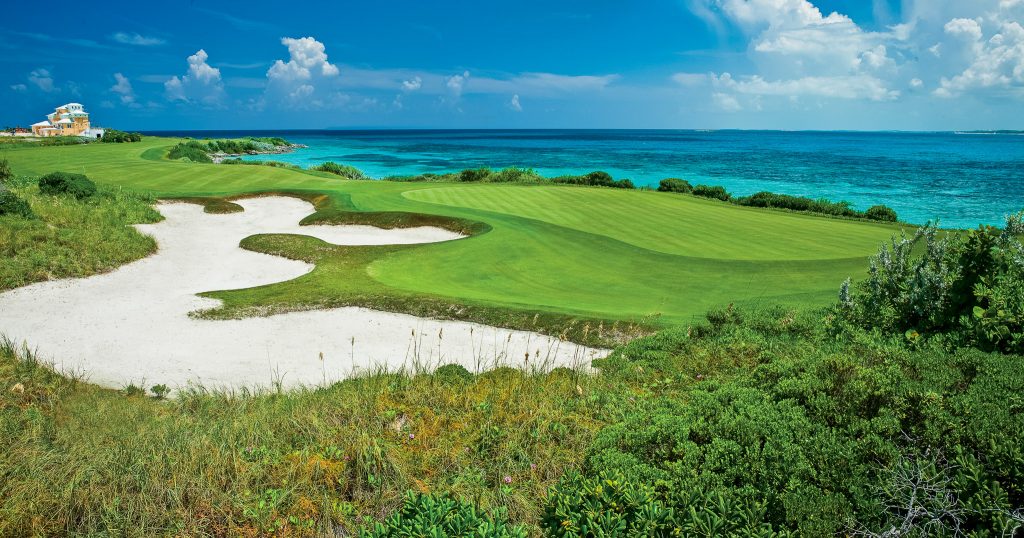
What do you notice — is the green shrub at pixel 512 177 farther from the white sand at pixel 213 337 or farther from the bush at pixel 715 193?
the white sand at pixel 213 337

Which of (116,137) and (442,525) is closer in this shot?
(442,525)

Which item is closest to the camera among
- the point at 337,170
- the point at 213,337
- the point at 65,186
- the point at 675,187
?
the point at 213,337

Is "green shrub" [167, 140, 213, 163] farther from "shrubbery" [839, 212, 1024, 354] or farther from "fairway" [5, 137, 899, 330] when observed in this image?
"shrubbery" [839, 212, 1024, 354]

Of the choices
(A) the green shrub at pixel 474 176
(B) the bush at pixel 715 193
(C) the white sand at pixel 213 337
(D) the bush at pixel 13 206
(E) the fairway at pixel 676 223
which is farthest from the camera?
(A) the green shrub at pixel 474 176

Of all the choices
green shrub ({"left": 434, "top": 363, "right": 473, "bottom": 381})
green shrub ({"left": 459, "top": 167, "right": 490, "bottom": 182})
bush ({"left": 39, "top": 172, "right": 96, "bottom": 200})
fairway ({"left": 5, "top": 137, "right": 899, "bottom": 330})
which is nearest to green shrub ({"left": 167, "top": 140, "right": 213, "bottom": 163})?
green shrub ({"left": 459, "top": 167, "right": 490, "bottom": 182})

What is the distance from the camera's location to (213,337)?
1028 centimetres

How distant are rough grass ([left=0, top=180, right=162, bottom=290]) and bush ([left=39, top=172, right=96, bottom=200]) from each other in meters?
0.76

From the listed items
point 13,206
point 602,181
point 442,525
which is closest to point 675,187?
point 602,181

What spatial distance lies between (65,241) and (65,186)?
25.4 ft

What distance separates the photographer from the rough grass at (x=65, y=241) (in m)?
13.4

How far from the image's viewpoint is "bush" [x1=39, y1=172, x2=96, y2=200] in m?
20.4

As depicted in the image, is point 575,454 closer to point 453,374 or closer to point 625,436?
point 625,436

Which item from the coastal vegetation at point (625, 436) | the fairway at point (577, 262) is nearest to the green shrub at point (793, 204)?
the fairway at point (577, 262)

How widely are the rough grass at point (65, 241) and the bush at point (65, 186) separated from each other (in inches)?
30.1
